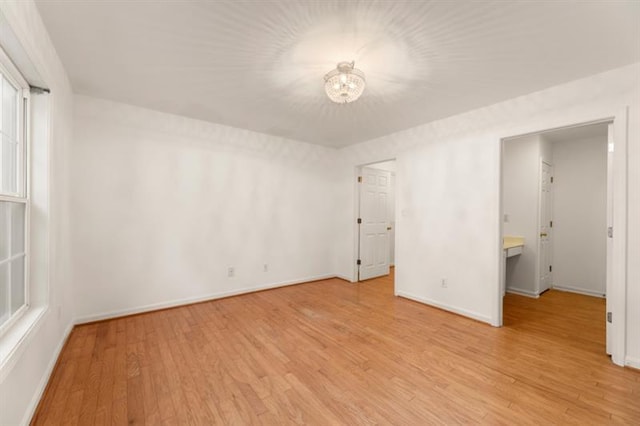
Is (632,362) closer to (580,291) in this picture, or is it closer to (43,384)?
(580,291)

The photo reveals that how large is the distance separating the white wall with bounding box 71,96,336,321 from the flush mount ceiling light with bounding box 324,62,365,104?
2214mm

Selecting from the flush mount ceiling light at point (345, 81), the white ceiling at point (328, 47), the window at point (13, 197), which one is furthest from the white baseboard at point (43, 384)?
the flush mount ceiling light at point (345, 81)

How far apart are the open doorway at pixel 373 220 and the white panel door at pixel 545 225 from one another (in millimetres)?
2464

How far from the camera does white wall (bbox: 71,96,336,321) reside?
293cm

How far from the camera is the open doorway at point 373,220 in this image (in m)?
4.84

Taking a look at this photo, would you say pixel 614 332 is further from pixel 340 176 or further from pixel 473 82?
pixel 340 176

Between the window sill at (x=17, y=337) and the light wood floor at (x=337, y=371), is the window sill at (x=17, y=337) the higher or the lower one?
the higher one

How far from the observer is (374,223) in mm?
5098

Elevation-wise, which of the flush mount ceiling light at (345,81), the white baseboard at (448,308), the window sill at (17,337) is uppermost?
the flush mount ceiling light at (345,81)

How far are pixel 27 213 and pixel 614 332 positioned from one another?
4660 millimetres

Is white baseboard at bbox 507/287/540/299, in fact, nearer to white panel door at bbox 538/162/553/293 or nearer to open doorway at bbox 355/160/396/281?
white panel door at bbox 538/162/553/293

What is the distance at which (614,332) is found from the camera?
220 cm

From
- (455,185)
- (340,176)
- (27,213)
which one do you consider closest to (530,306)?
(455,185)

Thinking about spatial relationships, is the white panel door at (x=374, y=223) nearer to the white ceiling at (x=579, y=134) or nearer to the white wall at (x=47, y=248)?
the white ceiling at (x=579, y=134)
